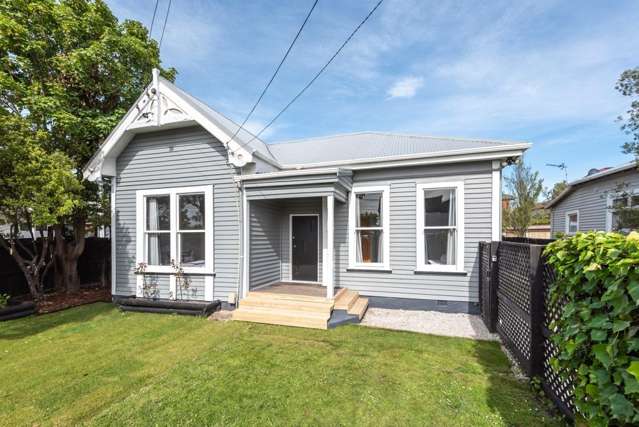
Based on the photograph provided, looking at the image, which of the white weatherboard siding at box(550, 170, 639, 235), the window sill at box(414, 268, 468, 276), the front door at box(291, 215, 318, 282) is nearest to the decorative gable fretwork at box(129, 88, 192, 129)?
the front door at box(291, 215, 318, 282)

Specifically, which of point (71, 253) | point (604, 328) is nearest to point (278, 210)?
point (71, 253)

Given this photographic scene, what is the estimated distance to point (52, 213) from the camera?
619 centimetres

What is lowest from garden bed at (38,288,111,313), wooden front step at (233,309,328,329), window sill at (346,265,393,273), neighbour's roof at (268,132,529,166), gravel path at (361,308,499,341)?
garden bed at (38,288,111,313)

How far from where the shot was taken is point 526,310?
138 inches

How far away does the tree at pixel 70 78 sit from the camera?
23.4 feet

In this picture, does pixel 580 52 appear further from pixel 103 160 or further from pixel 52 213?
pixel 52 213

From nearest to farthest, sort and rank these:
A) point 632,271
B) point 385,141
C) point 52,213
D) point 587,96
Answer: point 632,271, point 52,213, point 385,141, point 587,96

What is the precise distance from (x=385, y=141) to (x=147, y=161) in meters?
6.67

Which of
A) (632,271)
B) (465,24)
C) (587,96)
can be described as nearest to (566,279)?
(632,271)

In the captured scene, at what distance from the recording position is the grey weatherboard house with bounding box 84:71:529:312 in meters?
6.21

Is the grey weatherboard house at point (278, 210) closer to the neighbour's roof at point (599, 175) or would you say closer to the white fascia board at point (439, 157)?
the white fascia board at point (439, 157)

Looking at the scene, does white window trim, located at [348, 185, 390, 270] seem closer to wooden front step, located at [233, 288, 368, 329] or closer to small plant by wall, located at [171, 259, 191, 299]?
wooden front step, located at [233, 288, 368, 329]

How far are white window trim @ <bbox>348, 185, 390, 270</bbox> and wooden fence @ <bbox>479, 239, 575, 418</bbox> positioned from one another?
2.22 metres

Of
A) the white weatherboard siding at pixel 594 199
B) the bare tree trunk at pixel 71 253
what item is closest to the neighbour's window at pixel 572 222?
the white weatherboard siding at pixel 594 199
